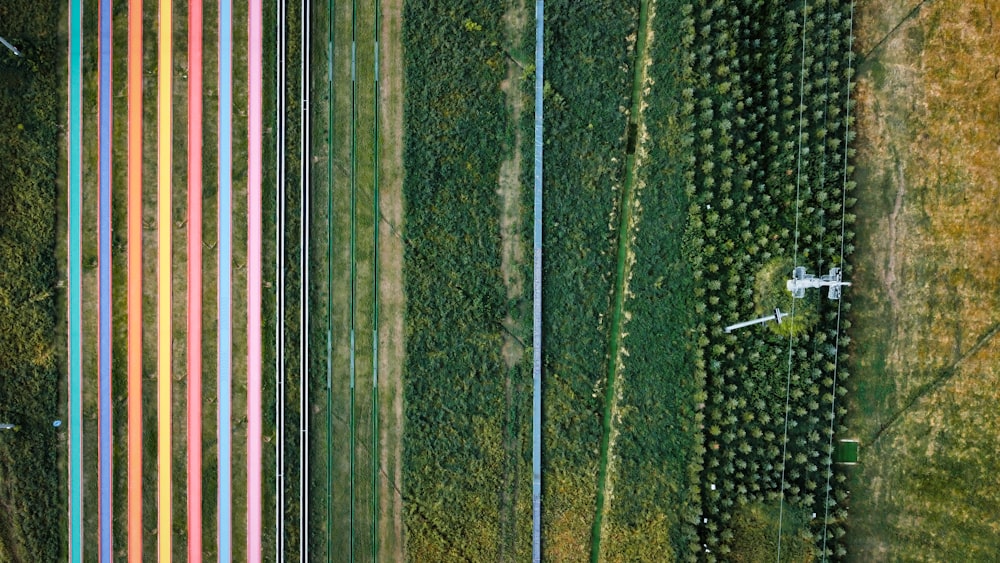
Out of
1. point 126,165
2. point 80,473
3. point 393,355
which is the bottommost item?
point 80,473

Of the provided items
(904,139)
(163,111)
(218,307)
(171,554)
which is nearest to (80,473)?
(171,554)

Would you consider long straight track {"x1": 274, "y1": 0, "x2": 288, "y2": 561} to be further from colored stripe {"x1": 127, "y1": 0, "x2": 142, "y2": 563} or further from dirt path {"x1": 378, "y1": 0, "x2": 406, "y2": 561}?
colored stripe {"x1": 127, "y1": 0, "x2": 142, "y2": 563}

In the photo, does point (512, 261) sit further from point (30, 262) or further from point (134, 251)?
point (30, 262)

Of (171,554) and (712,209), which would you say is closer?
(712,209)

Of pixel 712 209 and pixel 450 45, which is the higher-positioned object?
pixel 450 45

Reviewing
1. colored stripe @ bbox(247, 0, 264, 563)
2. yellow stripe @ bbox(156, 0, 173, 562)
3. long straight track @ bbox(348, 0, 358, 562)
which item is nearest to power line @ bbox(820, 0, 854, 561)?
long straight track @ bbox(348, 0, 358, 562)

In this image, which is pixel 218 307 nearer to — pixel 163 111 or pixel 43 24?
pixel 163 111
